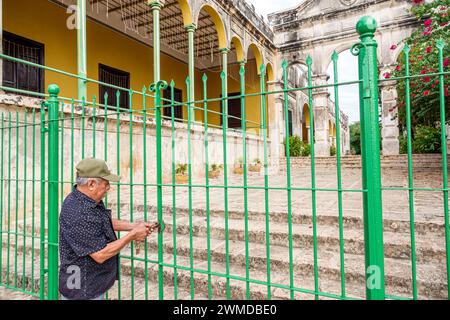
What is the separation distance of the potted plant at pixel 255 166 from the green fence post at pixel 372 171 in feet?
26.6

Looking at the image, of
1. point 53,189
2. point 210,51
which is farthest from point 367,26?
point 210,51

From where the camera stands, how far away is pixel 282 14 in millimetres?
13852

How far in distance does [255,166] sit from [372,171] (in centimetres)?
→ 868

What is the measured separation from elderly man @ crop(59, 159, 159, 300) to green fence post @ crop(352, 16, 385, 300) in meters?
1.38

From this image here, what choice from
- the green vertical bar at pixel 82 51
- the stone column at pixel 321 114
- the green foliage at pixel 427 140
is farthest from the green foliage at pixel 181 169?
the stone column at pixel 321 114

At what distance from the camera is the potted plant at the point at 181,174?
7.13m

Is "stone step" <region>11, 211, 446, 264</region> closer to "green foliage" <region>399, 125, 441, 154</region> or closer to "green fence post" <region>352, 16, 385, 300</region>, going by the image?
"green fence post" <region>352, 16, 385, 300</region>

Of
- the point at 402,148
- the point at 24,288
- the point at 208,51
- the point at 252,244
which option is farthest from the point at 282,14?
the point at 24,288

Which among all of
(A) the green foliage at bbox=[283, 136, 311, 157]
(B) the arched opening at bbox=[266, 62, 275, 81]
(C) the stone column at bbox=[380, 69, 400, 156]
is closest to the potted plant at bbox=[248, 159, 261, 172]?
(A) the green foliage at bbox=[283, 136, 311, 157]

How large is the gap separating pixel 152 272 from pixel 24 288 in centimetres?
127

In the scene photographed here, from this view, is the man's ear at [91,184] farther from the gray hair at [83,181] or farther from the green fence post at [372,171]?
the green fence post at [372,171]

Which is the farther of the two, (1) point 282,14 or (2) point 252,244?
(1) point 282,14

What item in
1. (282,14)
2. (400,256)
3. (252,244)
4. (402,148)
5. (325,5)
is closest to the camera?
(400,256)
